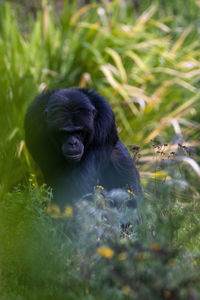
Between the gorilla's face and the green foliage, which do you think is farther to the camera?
the gorilla's face

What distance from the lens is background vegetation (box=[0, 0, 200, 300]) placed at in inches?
70.5

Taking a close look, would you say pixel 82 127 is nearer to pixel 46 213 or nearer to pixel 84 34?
pixel 46 213

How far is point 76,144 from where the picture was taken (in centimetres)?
304

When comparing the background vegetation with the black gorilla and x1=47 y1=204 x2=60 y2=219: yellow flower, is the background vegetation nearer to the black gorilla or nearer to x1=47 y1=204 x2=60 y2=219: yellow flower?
x1=47 y1=204 x2=60 y2=219: yellow flower

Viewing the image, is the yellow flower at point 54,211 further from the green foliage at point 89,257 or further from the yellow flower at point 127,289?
the yellow flower at point 127,289

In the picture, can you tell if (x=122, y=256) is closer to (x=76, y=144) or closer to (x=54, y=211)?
(x=54, y=211)

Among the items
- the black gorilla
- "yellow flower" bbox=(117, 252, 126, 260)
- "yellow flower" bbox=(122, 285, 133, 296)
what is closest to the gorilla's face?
the black gorilla

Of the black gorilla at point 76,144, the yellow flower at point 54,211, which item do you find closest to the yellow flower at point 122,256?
A: the yellow flower at point 54,211

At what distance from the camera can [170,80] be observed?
574 centimetres

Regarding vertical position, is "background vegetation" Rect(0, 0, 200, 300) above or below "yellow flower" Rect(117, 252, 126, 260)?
below

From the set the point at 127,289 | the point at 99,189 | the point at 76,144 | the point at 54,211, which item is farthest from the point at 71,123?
the point at 127,289

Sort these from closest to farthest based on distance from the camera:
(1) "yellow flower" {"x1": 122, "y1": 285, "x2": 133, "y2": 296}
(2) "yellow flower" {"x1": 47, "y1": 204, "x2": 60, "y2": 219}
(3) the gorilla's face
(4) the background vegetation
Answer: (1) "yellow flower" {"x1": 122, "y1": 285, "x2": 133, "y2": 296}
(4) the background vegetation
(2) "yellow flower" {"x1": 47, "y1": 204, "x2": 60, "y2": 219}
(3) the gorilla's face

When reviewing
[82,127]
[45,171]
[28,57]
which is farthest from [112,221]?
[28,57]

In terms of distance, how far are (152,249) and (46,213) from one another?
3.39 feet
